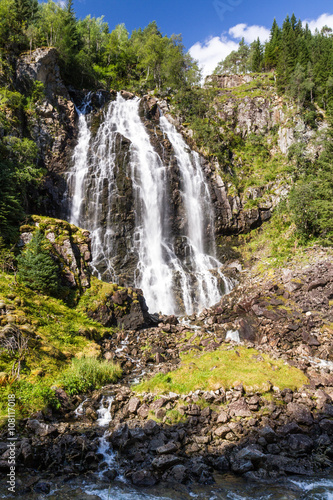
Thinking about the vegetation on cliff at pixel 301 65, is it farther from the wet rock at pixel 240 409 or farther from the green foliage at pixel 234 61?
the wet rock at pixel 240 409

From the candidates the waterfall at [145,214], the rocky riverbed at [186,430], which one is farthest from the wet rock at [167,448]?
the waterfall at [145,214]

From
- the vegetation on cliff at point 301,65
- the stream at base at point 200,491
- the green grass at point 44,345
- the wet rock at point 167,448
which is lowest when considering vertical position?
the stream at base at point 200,491

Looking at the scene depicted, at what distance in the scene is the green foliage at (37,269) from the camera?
16422 millimetres

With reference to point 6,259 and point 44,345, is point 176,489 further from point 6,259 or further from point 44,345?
point 6,259

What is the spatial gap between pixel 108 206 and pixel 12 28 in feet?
82.7

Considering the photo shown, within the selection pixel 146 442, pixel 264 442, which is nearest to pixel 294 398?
pixel 264 442

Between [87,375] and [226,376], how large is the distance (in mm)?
5734

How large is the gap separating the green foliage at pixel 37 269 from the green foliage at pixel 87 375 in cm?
593

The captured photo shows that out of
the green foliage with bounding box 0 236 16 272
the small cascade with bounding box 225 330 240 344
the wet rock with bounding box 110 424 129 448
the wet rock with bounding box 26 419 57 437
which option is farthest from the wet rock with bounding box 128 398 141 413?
the green foliage with bounding box 0 236 16 272

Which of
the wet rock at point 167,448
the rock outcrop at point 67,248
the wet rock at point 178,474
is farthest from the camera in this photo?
the rock outcrop at point 67,248

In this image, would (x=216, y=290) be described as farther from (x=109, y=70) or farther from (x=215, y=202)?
(x=109, y=70)

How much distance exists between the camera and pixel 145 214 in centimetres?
3033

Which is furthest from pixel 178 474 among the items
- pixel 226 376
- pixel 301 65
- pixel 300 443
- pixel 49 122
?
pixel 301 65

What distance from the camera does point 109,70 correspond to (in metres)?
51.8
